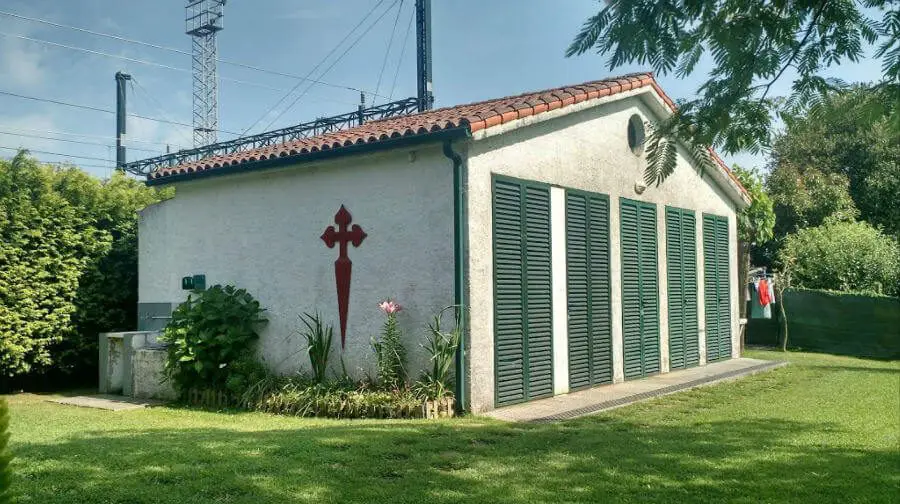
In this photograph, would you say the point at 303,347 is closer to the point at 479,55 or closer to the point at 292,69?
the point at 479,55

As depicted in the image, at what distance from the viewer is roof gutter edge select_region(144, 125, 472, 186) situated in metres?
8.53

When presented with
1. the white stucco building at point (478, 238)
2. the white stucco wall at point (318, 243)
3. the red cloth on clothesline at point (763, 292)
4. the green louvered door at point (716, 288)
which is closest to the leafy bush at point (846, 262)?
the red cloth on clothesline at point (763, 292)

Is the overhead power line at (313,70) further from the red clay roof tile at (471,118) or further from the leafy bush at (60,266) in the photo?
the red clay roof tile at (471,118)

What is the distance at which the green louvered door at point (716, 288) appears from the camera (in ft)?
46.1

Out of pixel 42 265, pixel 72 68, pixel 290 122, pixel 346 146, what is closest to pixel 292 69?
pixel 290 122

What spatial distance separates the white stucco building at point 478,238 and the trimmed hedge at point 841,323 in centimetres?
574

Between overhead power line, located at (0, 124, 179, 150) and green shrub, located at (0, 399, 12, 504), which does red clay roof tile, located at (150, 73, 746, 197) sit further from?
overhead power line, located at (0, 124, 179, 150)

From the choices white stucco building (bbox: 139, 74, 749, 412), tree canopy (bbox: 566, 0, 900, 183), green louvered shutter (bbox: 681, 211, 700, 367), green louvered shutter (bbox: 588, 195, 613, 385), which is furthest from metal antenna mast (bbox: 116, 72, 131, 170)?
tree canopy (bbox: 566, 0, 900, 183)

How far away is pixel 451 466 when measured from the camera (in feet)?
19.6

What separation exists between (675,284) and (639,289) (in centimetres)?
136

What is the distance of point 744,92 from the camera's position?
14.0ft

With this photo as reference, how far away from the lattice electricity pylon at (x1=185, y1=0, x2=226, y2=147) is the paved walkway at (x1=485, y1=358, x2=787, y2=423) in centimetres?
2767

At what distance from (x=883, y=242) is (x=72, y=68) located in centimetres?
2667

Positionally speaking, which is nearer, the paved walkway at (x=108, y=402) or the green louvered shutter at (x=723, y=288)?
→ the paved walkway at (x=108, y=402)
